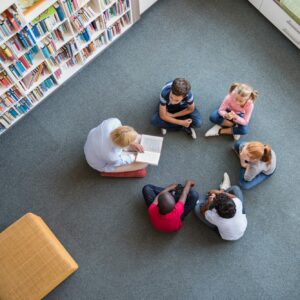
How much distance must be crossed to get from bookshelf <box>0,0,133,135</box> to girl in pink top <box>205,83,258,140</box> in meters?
1.52

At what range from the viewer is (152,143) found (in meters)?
3.20

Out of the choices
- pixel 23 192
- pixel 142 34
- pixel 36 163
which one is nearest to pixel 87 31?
pixel 142 34

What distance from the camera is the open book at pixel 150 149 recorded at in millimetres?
3122

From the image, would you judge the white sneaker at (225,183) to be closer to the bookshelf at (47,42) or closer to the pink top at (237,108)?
the pink top at (237,108)

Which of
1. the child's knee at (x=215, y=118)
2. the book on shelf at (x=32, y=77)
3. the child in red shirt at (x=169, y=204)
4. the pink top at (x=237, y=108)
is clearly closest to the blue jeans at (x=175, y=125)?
the child's knee at (x=215, y=118)

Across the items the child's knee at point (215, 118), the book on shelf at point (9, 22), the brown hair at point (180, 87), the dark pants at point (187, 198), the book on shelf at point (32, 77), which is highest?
A: the book on shelf at point (9, 22)

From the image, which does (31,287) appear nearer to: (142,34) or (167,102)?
(167,102)

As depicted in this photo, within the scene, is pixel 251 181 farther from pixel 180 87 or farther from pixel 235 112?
pixel 180 87

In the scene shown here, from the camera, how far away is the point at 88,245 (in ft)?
10.3

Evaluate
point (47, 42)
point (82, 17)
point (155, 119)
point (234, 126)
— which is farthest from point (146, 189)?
point (82, 17)

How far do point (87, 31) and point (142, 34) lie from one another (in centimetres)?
77

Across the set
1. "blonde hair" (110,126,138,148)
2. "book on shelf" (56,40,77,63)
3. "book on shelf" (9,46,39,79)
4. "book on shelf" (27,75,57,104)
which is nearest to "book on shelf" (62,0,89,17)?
"book on shelf" (56,40,77,63)

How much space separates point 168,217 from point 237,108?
127 cm

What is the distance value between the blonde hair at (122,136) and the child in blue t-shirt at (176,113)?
1.86 feet
